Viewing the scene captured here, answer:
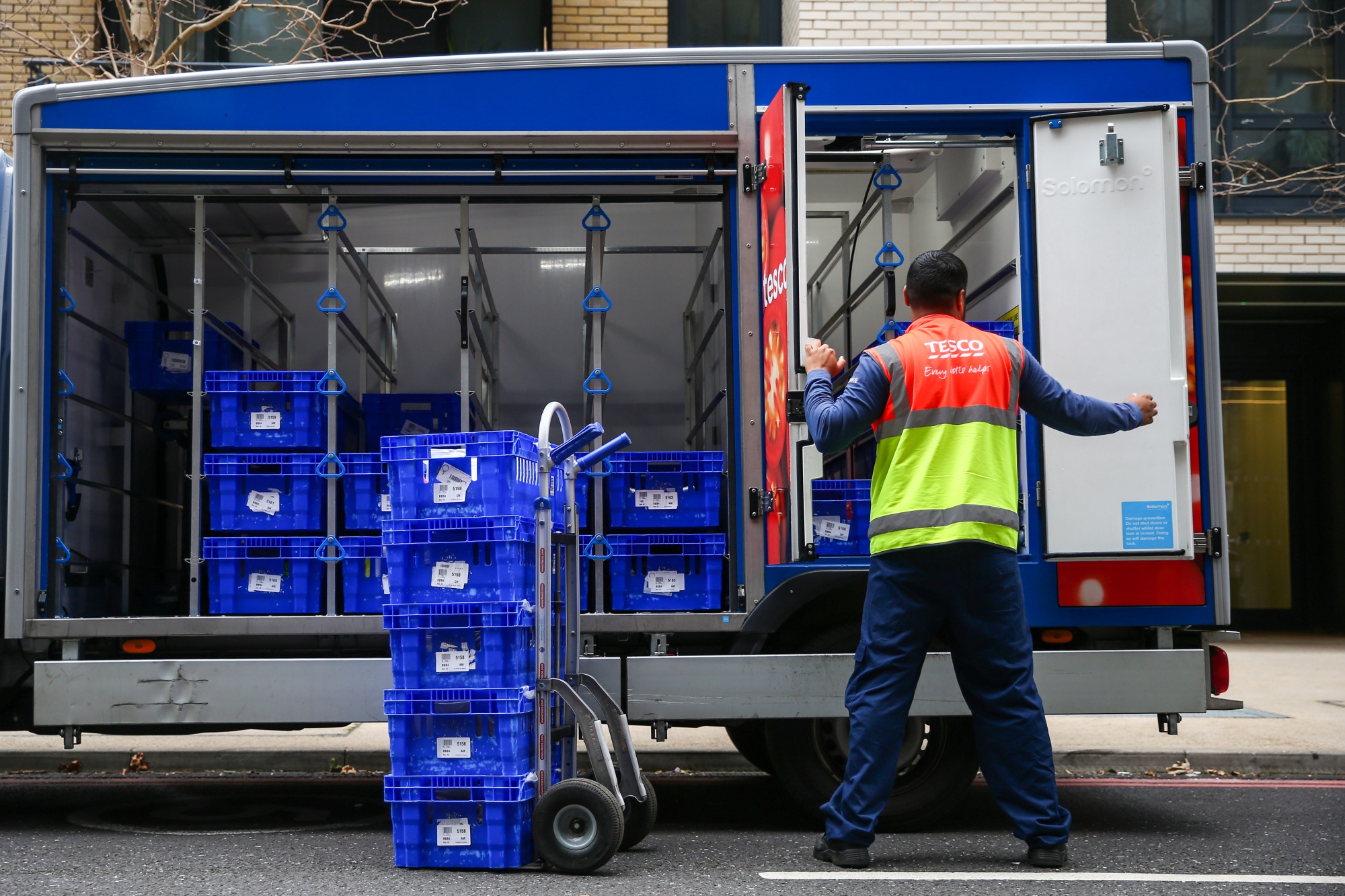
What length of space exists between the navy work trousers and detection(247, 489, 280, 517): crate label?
2668 mm

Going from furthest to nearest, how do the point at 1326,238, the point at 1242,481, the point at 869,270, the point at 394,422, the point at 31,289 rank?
1. the point at 1242,481
2. the point at 1326,238
3. the point at 869,270
4. the point at 394,422
5. the point at 31,289

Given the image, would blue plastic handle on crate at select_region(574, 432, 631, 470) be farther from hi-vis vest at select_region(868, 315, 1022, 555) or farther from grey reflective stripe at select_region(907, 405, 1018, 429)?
grey reflective stripe at select_region(907, 405, 1018, 429)

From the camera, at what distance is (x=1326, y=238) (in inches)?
496

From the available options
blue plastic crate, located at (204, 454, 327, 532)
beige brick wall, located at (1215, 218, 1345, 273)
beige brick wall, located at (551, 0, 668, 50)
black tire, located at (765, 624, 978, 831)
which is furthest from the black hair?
beige brick wall, located at (1215, 218, 1345, 273)

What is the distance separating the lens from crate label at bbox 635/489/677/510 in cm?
563

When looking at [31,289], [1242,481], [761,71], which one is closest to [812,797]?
[761,71]

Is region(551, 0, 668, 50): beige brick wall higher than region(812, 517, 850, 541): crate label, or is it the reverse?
region(551, 0, 668, 50): beige brick wall

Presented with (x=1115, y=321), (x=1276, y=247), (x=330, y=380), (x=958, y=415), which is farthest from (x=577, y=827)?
(x=1276, y=247)

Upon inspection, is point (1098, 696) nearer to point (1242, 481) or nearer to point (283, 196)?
point (283, 196)

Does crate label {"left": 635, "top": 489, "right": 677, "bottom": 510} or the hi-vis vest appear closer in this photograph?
the hi-vis vest

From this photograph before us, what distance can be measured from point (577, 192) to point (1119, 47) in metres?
2.48

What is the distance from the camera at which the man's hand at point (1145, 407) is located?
443 centimetres

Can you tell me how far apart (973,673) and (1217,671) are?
136 cm

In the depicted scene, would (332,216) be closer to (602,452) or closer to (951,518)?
(602,452)
